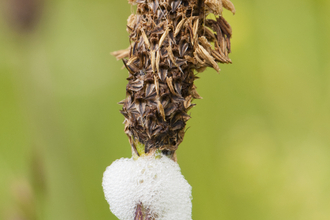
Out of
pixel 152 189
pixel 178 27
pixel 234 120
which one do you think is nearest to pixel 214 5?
pixel 178 27

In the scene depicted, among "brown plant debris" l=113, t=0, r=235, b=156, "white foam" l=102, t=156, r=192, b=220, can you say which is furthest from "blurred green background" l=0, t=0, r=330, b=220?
"brown plant debris" l=113, t=0, r=235, b=156

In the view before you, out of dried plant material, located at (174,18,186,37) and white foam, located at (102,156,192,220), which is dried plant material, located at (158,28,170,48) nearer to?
dried plant material, located at (174,18,186,37)

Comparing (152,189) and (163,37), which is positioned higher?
(163,37)

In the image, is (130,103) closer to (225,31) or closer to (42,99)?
(225,31)

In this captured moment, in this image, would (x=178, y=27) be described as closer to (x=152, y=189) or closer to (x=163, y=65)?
(x=163, y=65)

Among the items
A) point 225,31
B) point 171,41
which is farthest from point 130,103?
point 225,31

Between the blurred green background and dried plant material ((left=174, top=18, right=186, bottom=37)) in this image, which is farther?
the blurred green background
